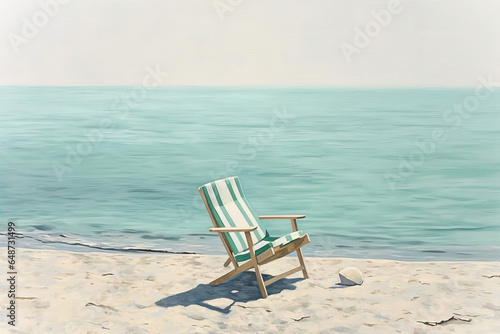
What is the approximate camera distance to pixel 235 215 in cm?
387

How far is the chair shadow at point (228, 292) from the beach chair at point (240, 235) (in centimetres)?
8

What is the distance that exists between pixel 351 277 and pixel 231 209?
0.92m

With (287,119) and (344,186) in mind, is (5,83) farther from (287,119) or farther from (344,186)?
(287,119)

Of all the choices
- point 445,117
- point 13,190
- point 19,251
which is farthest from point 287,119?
point 19,251

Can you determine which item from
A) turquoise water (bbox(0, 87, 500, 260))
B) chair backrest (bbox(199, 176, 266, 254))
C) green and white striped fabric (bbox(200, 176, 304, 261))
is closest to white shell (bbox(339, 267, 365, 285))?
green and white striped fabric (bbox(200, 176, 304, 261))

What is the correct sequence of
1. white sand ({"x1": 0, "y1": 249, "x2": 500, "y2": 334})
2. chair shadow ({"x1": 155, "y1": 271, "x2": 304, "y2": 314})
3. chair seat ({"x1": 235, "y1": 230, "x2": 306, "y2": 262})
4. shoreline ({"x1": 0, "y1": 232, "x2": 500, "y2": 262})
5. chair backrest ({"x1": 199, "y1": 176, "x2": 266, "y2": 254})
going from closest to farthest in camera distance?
white sand ({"x1": 0, "y1": 249, "x2": 500, "y2": 334}), chair shadow ({"x1": 155, "y1": 271, "x2": 304, "y2": 314}), chair seat ({"x1": 235, "y1": 230, "x2": 306, "y2": 262}), chair backrest ({"x1": 199, "y1": 176, "x2": 266, "y2": 254}), shoreline ({"x1": 0, "y1": 232, "x2": 500, "y2": 262})

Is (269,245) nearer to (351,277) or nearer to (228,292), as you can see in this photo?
(228,292)

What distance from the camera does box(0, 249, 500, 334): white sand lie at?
10.2 feet

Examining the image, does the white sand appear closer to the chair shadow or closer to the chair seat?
the chair shadow

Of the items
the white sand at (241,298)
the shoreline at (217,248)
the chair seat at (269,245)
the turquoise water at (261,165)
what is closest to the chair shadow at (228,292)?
the white sand at (241,298)

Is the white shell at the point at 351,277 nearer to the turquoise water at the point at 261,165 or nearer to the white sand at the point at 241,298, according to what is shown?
the white sand at the point at 241,298

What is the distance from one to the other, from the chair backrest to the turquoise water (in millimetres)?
2183

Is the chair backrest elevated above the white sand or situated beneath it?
elevated above

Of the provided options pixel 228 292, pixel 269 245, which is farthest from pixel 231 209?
pixel 228 292
